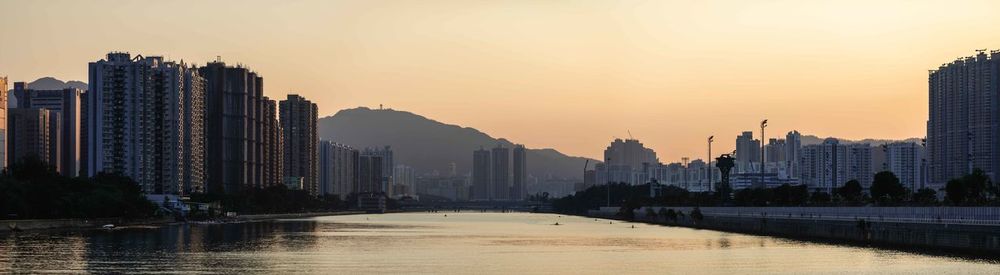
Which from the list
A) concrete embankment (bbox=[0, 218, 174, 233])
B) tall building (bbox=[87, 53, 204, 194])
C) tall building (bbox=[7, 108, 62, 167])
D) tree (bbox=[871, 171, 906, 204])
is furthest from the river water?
tall building (bbox=[7, 108, 62, 167])

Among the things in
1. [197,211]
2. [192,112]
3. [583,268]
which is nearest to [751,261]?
[583,268]

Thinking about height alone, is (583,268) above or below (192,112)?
below

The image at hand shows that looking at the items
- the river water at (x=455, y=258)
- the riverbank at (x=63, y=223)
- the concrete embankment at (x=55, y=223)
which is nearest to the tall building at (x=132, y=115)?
the riverbank at (x=63, y=223)

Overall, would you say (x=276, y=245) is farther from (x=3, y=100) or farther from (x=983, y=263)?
(x=3, y=100)

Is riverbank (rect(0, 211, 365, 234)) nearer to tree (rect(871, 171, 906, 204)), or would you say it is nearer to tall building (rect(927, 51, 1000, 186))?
tree (rect(871, 171, 906, 204))

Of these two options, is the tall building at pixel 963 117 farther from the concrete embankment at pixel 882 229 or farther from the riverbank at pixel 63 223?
the riverbank at pixel 63 223

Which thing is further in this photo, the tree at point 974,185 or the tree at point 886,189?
the tree at point 886,189
